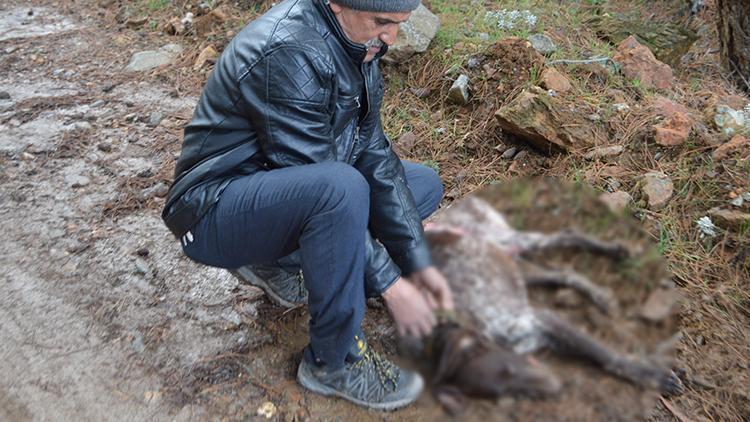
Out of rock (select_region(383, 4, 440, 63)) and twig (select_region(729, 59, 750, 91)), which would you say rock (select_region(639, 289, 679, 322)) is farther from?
twig (select_region(729, 59, 750, 91))

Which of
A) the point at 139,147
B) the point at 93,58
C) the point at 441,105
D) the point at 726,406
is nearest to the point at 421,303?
the point at 726,406

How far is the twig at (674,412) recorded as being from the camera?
187 centimetres

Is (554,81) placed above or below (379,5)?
below

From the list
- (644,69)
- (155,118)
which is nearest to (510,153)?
(644,69)

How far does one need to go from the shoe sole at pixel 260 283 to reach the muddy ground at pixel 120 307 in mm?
77

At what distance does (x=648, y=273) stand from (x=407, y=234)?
949 millimetres

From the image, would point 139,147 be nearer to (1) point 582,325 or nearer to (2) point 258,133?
(2) point 258,133

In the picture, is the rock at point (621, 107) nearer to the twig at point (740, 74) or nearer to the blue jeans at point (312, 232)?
the twig at point (740, 74)

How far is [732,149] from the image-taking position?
2469 mm

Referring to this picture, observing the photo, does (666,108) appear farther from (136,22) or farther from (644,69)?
(136,22)

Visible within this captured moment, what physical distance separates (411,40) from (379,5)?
2146 mm

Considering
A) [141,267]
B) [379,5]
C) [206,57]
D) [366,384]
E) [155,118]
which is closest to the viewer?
[379,5]

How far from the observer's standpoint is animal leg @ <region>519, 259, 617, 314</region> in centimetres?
69

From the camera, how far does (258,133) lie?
1647 millimetres
